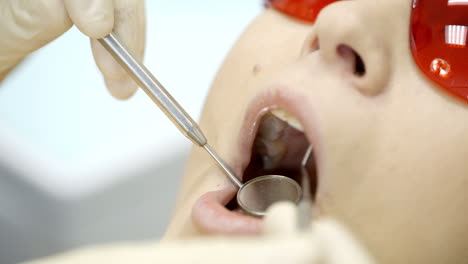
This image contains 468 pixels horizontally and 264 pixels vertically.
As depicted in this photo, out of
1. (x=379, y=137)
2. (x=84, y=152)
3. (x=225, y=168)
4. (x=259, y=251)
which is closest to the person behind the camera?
(x=259, y=251)

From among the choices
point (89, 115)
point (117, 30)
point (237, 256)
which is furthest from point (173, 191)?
point (237, 256)

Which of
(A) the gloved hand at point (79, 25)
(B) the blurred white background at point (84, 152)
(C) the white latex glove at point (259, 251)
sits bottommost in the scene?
(B) the blurred white background at point (84, 152)

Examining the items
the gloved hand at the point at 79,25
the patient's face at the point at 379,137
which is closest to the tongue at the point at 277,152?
the patient's face at the point at 379,137

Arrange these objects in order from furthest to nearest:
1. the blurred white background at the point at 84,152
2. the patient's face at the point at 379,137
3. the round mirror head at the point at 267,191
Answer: the blurred white background at the point at 84,152
the round mirror head at the point at 267,191
the patient's face at the point at 379,137

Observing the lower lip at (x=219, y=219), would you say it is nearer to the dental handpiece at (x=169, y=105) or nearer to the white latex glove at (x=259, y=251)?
the dental handpiece at (x=169, y=105)

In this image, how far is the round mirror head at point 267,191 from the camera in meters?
0.76

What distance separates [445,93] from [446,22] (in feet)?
0.30

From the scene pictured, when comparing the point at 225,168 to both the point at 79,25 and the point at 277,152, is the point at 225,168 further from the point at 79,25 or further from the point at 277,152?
the point at 79,25

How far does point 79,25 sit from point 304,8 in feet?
1.10

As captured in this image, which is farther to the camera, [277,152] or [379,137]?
[277,152]

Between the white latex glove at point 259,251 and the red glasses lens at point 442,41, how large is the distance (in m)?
0.29

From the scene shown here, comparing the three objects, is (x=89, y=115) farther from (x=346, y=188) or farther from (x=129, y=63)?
(x=346, y=188)

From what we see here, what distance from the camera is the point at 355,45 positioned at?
0.66 m

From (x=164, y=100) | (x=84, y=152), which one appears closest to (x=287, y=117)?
(x=164, y=100)
